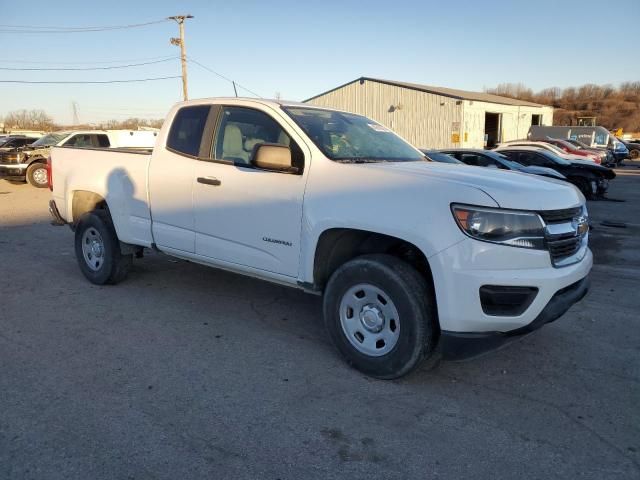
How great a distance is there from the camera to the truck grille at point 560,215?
3402mm

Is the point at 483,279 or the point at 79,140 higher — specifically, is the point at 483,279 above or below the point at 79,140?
below

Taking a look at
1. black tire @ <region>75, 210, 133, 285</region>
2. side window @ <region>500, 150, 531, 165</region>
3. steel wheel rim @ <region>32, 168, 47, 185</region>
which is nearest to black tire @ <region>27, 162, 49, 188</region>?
steel wheel rim @ <region>32, 168, 47, 185</region>

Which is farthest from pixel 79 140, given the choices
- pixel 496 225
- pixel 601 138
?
pixel 601 138

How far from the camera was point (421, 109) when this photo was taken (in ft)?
118

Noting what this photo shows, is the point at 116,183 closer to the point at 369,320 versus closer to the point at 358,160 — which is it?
the point at 358,160

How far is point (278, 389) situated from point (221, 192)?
5.79ft

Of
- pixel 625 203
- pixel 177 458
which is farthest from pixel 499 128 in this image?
pixel 177 458

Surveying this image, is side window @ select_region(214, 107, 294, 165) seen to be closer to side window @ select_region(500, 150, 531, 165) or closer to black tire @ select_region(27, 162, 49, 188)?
side window @ select_region(500, 150, 531, 165)

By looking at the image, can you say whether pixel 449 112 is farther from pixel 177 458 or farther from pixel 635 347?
pixel 177 458

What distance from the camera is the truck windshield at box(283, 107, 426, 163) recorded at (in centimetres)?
428

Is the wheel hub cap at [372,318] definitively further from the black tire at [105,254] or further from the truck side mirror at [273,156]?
the black tire at [105,254]

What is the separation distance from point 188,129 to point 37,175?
15.8 meters

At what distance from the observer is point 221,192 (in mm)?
4605

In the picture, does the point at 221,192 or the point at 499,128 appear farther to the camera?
the point at 499,128
